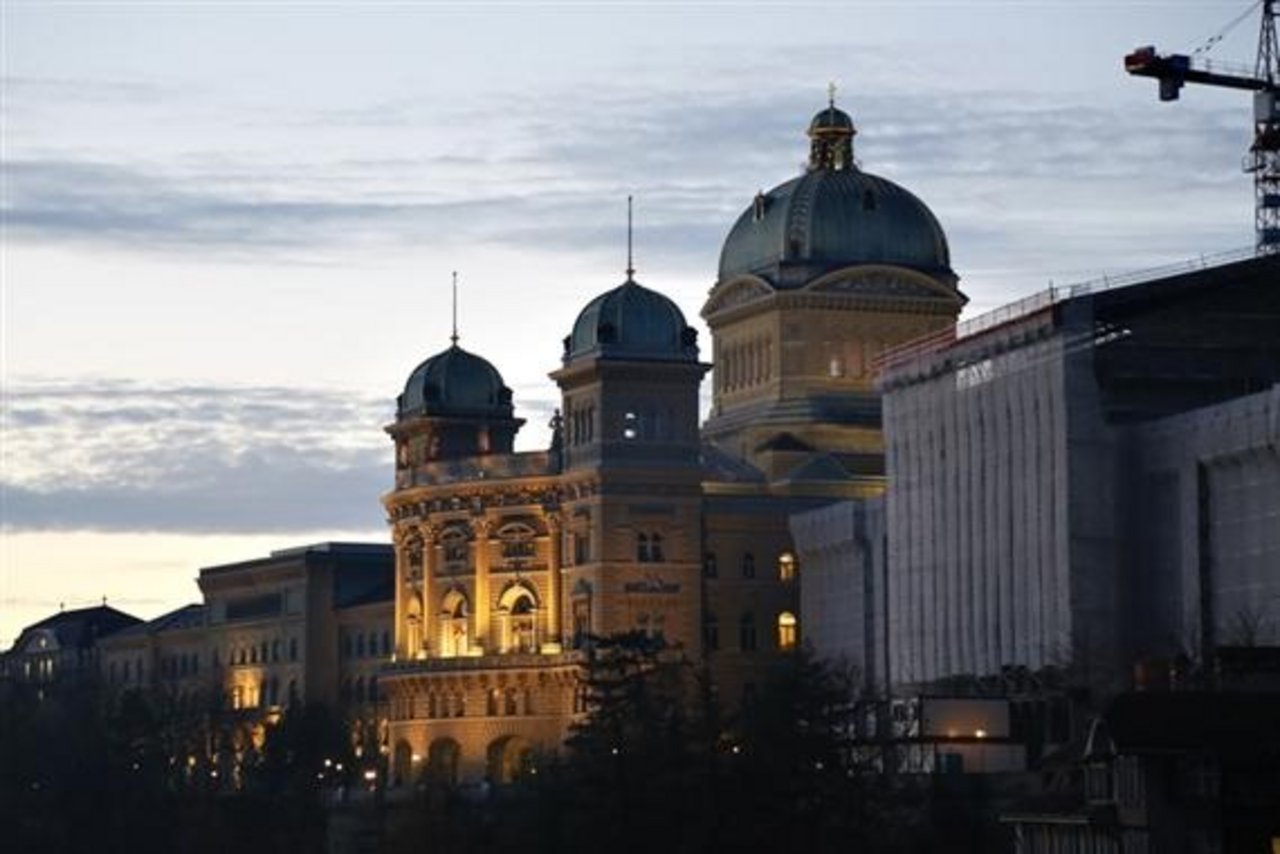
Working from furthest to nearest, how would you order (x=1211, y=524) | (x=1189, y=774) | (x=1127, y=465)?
(x=1127, y=465) < (x=1211, y=524) < (x=1189, y=774)

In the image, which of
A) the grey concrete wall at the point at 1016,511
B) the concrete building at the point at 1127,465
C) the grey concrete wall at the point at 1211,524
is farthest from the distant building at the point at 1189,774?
the grey concrete wall at the point at 1016,511

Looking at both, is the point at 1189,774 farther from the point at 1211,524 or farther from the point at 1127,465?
the point at 1127,465

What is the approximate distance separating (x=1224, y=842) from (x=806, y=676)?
153 feet

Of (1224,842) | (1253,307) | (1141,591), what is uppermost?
A: (1253,307)

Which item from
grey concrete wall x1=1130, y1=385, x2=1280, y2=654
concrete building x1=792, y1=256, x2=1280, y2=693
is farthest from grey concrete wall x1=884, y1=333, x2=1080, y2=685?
grey concrete wall x1=1130, y1=385, x2=1280, y2=654

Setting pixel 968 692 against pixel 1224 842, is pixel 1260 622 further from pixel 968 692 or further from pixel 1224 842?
pixel 1224 842

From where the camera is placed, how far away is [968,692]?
7594 inches

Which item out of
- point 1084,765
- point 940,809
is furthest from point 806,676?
point 1084,765

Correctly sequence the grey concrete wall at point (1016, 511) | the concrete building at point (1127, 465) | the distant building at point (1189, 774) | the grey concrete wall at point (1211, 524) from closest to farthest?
the distant building at point (1189, 774) → the grey concrete wall at point (1211, 524) → the concrete building at point (1127, 465) → the grey concrete wall at point (1016, 511)

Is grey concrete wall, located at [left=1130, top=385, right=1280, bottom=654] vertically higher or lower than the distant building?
higher

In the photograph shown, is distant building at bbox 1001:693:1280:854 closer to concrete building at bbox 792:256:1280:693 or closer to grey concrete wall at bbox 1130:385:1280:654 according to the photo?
grey concrete wall at bbox 1130:385:1280:654

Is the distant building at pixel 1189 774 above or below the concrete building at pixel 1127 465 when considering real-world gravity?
below

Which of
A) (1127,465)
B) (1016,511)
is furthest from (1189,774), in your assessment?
(1016,511)

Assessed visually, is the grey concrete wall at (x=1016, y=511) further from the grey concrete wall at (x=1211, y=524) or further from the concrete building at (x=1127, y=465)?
the grey concrete wall at (x=1211, y=524)
